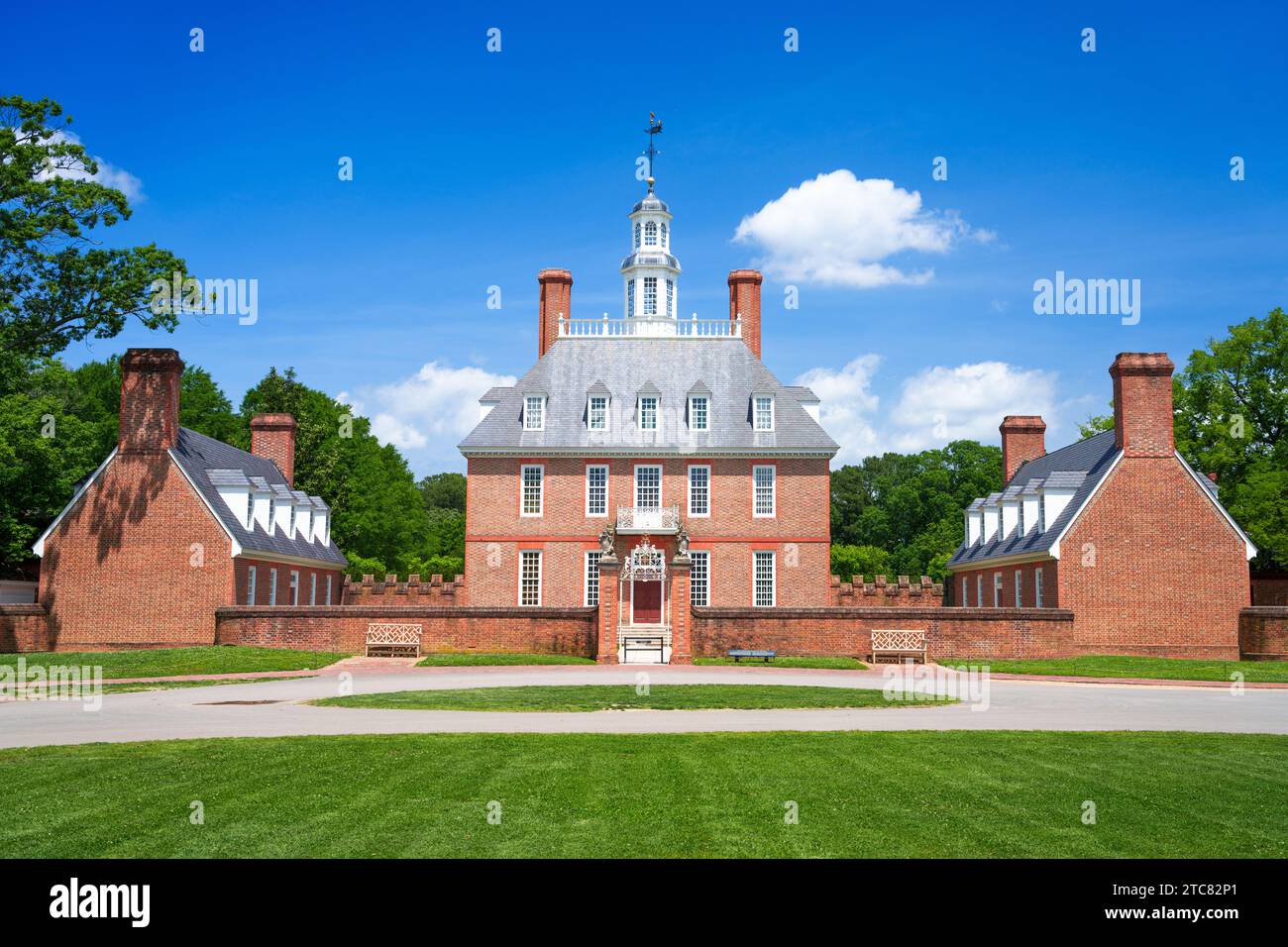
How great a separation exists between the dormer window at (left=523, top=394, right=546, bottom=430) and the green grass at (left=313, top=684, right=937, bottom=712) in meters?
23.1

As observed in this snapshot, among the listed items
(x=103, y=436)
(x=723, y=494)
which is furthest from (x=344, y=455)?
Answer: (x=723, y=494)

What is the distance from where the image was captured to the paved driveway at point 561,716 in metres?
15.3

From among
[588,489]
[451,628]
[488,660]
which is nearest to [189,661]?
[451,628]

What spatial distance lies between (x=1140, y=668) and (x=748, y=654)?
11.0 meters

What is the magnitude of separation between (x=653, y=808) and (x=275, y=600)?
34272mm

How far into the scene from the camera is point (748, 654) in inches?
1230

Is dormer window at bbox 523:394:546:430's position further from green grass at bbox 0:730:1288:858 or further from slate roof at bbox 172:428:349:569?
green grass at bbox 0:730:1288:858

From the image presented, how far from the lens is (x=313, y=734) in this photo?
14.5 metres

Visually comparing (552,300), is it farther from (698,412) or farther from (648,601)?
(648,601)

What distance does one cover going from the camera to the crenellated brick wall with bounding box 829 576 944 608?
45500 millimetres

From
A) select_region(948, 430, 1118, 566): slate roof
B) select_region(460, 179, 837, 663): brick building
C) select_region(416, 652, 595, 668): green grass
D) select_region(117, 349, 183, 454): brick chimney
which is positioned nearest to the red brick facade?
select_region(460, 179, 837, 663): brick building

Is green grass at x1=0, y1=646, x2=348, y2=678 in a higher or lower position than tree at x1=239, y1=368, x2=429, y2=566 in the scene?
lower

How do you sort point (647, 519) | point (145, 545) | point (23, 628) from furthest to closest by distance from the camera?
point (647, 519) → point (145, 545) → point (23, 628)
